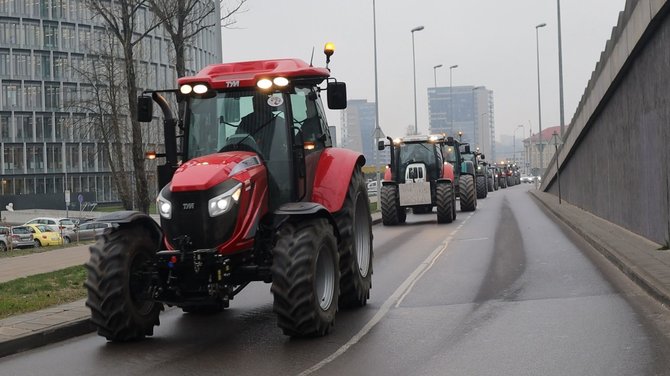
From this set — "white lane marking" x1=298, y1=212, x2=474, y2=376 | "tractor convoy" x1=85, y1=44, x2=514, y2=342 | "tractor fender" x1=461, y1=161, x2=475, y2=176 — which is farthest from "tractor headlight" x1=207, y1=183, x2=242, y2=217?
"tractor fender" x1=461, y1=161, x2=475, y2=176

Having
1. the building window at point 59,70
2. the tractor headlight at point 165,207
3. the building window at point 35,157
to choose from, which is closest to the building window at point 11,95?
the building window at point 59,70

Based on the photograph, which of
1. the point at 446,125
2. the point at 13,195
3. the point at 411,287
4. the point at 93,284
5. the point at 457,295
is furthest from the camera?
the point at 446,125

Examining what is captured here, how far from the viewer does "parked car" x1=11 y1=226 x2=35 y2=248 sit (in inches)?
1570

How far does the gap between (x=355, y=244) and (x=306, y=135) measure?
1.50m

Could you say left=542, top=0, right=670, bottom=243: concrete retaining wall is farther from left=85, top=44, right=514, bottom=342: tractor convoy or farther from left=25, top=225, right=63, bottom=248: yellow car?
left=25, top=225, right=63, bottom=248: yellow car

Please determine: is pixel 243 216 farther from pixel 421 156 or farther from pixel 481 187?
pixel 481 187

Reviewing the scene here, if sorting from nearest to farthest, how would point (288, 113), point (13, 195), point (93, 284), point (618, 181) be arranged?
point (93, 284) → point (288, 113) → point (618, 181) → point (13, 195)

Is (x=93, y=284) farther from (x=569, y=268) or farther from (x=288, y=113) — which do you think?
(x=569, y=268)

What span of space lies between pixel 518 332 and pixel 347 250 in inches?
88.5

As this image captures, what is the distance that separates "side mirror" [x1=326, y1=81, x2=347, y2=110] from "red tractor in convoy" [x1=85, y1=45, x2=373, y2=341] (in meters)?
0.01

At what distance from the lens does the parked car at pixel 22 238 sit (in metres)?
39.9

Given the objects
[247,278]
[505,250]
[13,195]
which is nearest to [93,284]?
[247,278]

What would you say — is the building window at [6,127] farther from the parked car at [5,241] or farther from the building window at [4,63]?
the parked car at [5,241]

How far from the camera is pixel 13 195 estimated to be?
256ft
